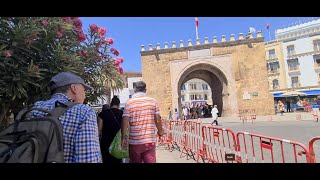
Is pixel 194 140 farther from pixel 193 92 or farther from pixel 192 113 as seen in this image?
pixel 193 92

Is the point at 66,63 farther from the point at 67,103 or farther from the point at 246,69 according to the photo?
the point at 246,69

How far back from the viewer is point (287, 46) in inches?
1328

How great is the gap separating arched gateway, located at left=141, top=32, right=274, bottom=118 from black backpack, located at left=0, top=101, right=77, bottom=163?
22036 millimetres

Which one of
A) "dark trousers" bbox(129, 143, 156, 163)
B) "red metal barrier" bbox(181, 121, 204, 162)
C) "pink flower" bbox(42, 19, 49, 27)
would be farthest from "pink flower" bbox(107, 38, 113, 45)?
"red metal barrier" bbox(181, 121, 204, 162)

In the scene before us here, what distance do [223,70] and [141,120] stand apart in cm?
2130

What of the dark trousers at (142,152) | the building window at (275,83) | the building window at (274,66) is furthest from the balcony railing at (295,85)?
the dark trousers at (142,152)

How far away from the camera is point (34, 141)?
1378mm

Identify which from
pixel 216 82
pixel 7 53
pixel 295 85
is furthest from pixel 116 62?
pixel 295 85

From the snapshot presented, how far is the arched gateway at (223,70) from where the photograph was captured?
76.2 ft

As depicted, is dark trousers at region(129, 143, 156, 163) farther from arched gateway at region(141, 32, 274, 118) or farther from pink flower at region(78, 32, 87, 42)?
arched gateway at region(141, 32, 274, 118)

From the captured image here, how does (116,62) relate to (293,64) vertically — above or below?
below

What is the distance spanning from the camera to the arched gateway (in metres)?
23.2

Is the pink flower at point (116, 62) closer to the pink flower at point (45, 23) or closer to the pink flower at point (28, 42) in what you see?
the pink flower at point (45, 23)

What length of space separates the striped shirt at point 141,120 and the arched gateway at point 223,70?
66.9ft
